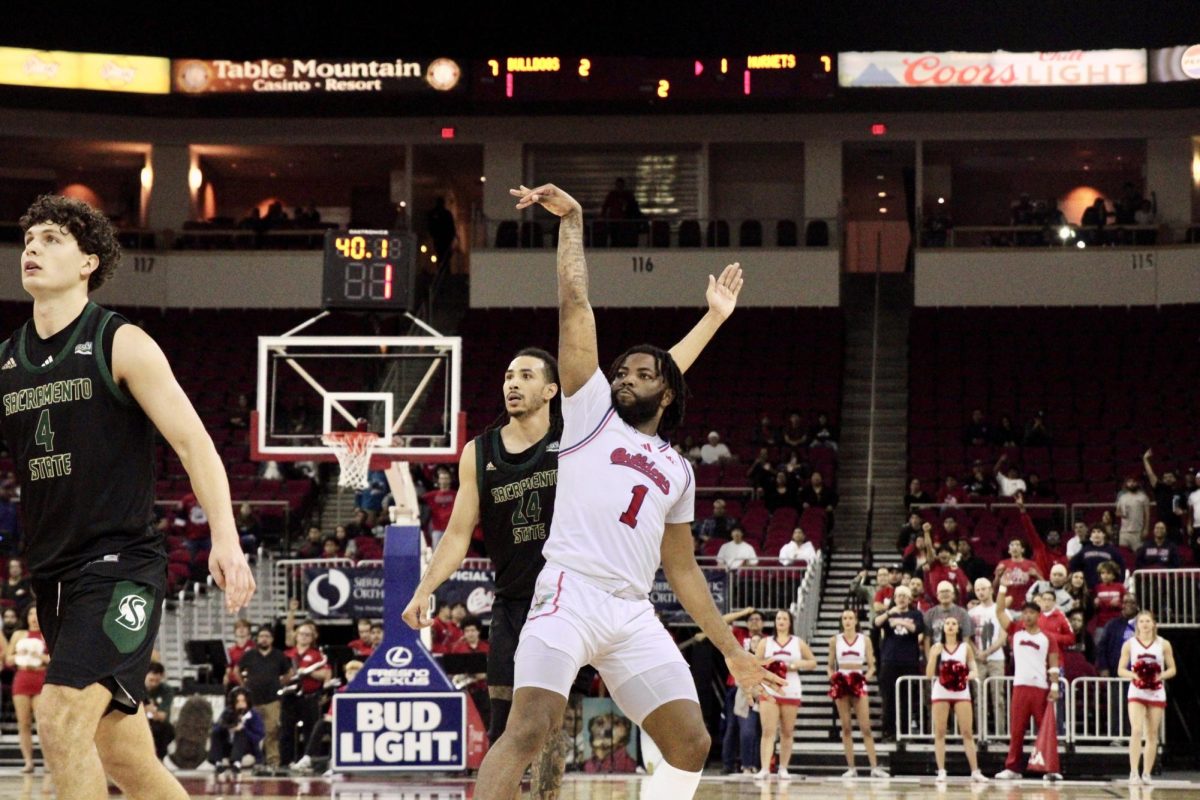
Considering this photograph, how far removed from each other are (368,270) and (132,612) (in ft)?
40.9

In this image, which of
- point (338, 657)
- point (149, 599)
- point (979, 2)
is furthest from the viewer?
point (979, 2)

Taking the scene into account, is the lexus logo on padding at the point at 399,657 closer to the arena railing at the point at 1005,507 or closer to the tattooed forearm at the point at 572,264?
the tattooed forearm at the point at 572,264

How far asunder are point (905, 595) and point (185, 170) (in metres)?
20.8

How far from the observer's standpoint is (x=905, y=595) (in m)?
19.1

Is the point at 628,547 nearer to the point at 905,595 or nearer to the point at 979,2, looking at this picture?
the point at 905,595

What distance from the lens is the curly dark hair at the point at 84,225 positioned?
223 inches

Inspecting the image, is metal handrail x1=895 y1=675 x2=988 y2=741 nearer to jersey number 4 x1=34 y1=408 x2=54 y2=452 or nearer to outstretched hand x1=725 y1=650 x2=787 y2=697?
outstretched hand x1=725 y1=650 x2=787 y2=697

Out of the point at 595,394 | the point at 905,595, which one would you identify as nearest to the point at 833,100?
the point at 905,595

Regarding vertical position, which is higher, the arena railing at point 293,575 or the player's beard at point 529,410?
the player's beard at point 529,410

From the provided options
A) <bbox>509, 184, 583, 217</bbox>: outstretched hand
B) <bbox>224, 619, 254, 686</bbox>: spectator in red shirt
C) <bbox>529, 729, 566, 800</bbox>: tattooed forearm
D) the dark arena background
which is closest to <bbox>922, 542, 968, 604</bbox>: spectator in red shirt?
the dark arena background

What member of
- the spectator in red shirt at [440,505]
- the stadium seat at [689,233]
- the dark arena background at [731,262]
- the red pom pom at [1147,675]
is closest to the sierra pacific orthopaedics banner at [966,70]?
the dark arena background at [731,262]

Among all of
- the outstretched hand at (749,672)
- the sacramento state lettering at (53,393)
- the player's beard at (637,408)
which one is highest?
the player's beard at (637,408)

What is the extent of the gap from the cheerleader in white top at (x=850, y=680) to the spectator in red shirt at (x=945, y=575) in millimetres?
1806

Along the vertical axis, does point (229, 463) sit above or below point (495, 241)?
below
